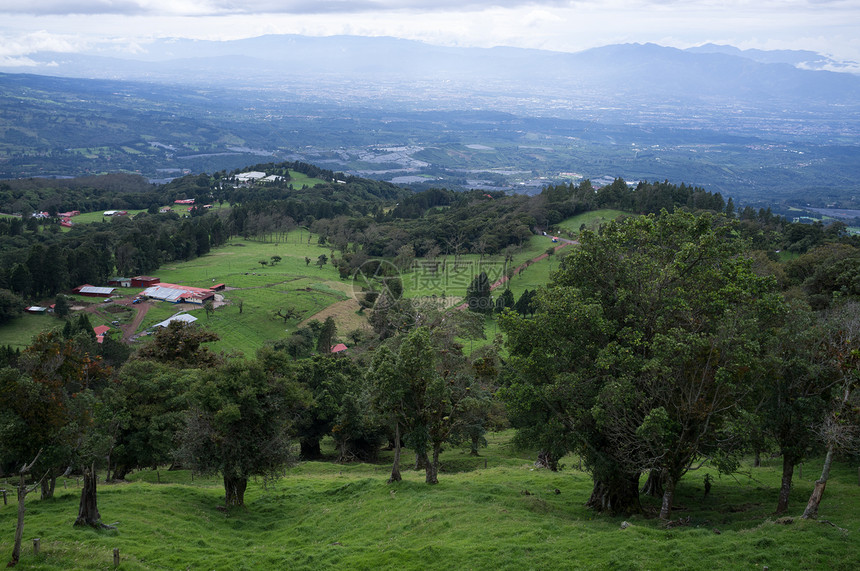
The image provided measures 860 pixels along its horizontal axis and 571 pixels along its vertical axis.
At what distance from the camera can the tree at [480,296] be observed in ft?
230

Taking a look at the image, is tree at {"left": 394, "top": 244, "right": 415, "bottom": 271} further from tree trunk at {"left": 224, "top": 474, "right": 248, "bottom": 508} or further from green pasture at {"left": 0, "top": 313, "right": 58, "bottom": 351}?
tree trunk at {"left": 224, "top": 474, "right": 248, "bottom": 508}

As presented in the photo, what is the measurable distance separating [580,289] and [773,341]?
244 inches

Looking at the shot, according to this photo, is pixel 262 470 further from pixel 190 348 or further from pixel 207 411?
pixel 190 348

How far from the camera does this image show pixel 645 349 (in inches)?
770

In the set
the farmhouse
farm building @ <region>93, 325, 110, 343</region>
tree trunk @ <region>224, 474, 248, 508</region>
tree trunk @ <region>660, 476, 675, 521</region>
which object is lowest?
farm building @ <region>93, 325, 110, 343</region>

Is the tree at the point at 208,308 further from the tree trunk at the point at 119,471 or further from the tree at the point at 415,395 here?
the tree at the point at 415,395

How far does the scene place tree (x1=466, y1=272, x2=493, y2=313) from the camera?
7000 centimetres

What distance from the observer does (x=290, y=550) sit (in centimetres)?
1919

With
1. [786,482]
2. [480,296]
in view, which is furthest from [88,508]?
[480,296]

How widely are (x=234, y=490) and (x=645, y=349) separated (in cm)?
1708

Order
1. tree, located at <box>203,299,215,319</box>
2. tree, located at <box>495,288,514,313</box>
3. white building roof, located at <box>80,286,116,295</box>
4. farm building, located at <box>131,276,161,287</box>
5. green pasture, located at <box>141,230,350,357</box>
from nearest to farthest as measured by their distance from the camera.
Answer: green pasture, located at <box>141,230,350,357</box> → tree, located at <box>495,288,514,313</box> → tree, located at <box>203,299,215,319</box> → white building roof, located at <box>80,286,116,295</box> → farm building, located at <box>131,276,161,287</box>

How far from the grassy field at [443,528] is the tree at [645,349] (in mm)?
2121

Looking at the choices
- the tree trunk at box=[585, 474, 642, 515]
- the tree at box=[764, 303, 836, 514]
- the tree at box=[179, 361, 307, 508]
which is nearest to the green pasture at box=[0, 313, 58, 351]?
the tree at box=[179, 361, 307, 508]

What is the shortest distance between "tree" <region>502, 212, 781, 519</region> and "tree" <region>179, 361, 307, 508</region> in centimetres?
961
